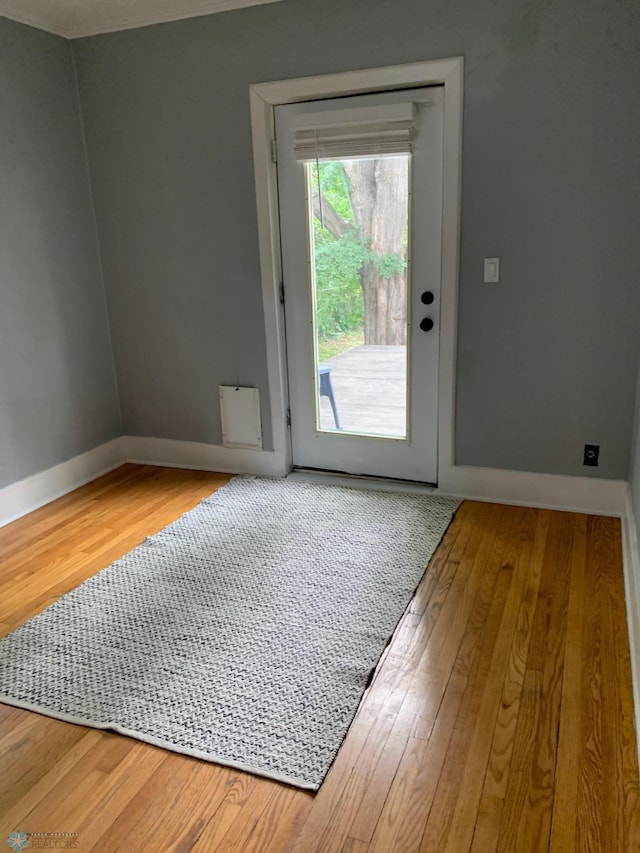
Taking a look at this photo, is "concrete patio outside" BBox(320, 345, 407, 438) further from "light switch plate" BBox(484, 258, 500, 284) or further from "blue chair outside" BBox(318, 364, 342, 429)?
"light switch plate" BBox(484, 258, 500, 284)

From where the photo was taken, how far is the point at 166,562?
9.11 ft

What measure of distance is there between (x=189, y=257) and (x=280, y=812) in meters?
2.81

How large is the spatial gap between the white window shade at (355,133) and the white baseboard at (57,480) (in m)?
2.08

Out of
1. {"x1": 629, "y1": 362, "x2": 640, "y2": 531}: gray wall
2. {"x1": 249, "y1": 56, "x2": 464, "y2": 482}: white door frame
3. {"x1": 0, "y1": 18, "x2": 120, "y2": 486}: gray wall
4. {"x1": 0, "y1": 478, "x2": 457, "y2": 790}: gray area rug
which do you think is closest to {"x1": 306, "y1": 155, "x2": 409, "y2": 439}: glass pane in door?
{"x1": 249, "y1": 56, "x2": 464, "y2": 482}: white door frame

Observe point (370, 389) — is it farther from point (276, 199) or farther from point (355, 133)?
point (355, 133)

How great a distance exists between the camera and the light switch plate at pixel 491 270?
2926 millimetres

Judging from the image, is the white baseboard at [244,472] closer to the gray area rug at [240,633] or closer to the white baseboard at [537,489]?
the white baseboard at [537,489]

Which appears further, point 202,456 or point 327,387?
point 202,456

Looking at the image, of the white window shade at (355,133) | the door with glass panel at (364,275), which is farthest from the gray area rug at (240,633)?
the white window shade at (355,133)

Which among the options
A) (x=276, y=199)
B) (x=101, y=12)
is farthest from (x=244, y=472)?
(x=101, y=12)

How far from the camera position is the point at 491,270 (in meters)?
2.94

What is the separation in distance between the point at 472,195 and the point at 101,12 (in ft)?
6.73

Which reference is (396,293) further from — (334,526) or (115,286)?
(115,286)

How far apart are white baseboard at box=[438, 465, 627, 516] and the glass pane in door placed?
1.32 ft
